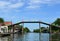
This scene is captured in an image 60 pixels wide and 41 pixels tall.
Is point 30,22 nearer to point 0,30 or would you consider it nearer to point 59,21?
point 0,30

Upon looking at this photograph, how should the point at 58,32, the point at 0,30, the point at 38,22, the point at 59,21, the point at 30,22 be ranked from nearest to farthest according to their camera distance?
1. the point at 38,22
2. the point at 30,22
3. the point at 0,30
4. the point at 58,32
5. the point at 59,21

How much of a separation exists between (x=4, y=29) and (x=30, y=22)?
46.8 m

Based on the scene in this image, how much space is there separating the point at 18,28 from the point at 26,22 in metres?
52.6

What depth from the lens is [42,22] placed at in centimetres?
5897

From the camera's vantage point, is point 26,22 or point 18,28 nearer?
point 26,22

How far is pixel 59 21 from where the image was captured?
449ft

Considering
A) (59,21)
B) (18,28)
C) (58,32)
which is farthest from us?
(59,21)

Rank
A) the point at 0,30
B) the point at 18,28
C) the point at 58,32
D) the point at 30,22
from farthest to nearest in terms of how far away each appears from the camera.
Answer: the point at 58,32
the point at 18,28
the point at 0,30
the point at 30,22

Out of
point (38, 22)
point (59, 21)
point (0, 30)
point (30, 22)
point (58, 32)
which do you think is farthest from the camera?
point (59, 21)

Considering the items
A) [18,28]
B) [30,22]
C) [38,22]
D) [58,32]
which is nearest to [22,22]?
[30,22]

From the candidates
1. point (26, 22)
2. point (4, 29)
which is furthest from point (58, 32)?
point (26, 22)

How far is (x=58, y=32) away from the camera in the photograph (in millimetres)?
127312

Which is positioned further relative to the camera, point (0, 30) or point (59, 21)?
point (59, 21)

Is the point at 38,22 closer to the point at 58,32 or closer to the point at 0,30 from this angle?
the point at 0,30
